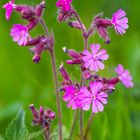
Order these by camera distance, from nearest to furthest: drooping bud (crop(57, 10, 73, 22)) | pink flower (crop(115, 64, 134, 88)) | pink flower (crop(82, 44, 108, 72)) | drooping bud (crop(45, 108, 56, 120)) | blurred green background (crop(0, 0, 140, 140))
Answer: pink flower (crop(82, 44, 108, 72))
drooping bud (crop(57, 10, 73, 22))
drooping bud (crop(45, 108, 56, 120))
pink flower (crop(115, 64, 134, 88))
blurred green background (crop(0, 0, 140, 140))

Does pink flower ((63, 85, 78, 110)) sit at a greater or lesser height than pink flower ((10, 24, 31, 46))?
lesser

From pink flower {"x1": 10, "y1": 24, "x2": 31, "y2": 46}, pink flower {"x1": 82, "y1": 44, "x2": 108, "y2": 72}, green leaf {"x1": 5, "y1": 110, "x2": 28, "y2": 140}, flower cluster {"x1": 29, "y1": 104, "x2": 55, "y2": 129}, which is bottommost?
green leaf {"x1": 5, "y1": 110, "x2": 28, "y2": 140}

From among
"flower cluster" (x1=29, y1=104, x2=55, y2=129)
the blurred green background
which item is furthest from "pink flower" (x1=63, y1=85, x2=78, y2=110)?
the blurred green background

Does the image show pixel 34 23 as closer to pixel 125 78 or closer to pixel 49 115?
pixel 49 115

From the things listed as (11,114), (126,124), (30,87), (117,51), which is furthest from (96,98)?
(117,51)

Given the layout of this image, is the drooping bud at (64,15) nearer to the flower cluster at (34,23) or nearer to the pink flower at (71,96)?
the flower cluster at (34,23)

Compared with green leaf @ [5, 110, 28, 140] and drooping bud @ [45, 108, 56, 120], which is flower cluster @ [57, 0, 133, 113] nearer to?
drooping bud @ [45, 108, 56, 120]
